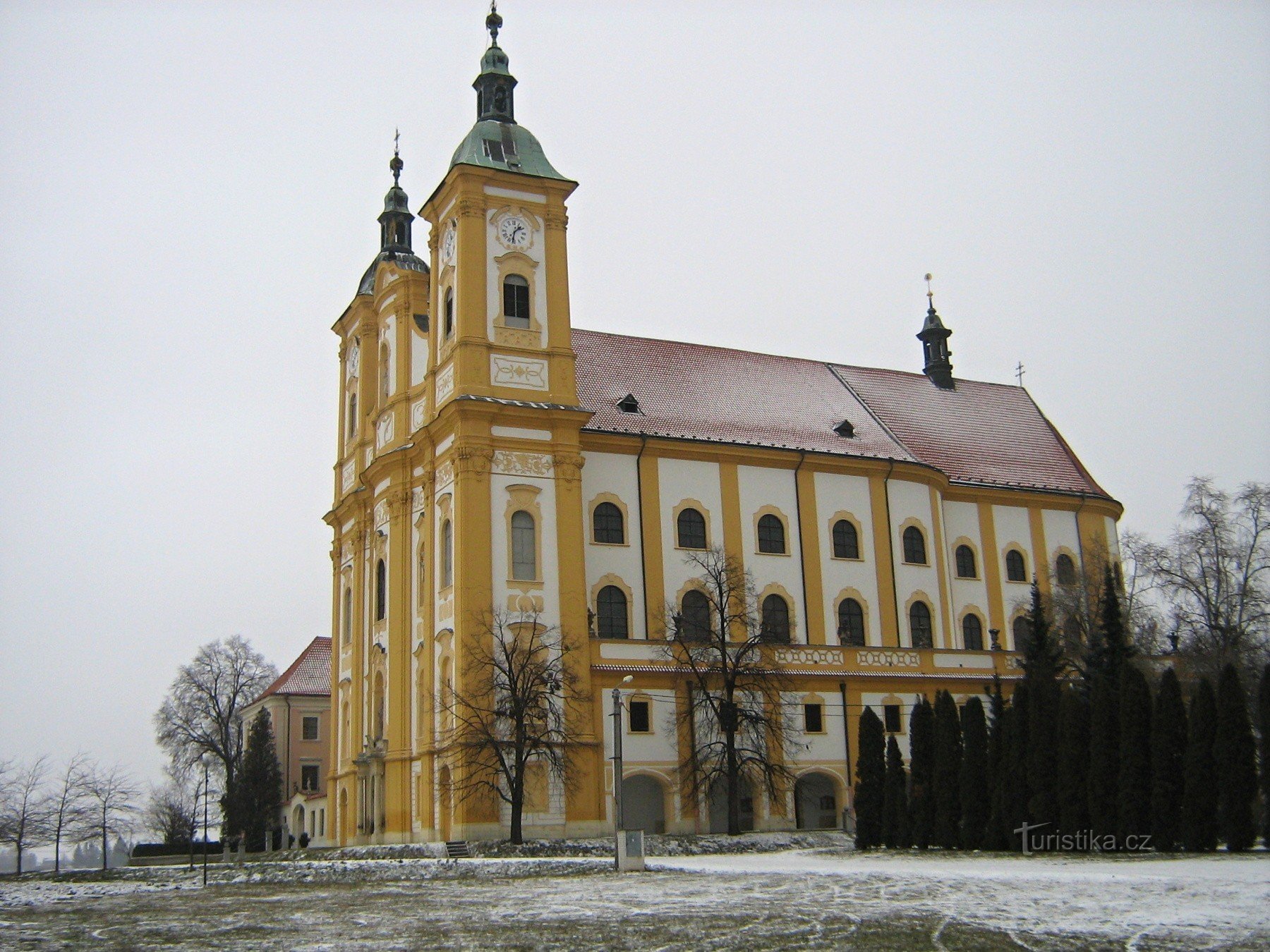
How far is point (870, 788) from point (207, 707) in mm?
48801

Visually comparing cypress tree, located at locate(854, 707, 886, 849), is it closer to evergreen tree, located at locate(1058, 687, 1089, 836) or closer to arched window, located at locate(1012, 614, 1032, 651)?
evergreen tree, located at locate(1058, 687, 1089, 836)

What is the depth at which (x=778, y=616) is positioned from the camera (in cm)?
4409

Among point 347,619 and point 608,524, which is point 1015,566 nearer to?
point 608,524

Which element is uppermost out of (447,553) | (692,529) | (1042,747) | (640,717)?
(692,529)

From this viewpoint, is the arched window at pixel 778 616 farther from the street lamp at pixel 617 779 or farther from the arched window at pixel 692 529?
the street lamp at pixel 617 779

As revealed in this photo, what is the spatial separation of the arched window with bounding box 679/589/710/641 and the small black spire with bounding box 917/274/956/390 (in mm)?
18663

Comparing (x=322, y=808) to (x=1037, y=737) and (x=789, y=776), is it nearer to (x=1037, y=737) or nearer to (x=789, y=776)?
(x=789, y=776)

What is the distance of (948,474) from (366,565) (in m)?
21.2

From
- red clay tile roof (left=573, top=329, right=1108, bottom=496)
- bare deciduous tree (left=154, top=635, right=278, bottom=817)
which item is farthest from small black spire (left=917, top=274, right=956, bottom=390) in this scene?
bare deciduous tree (left=154, top=635, right=278, bottom=817)

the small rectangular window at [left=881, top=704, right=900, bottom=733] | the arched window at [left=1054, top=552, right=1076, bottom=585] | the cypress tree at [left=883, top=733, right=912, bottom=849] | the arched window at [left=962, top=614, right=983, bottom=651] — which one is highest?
the arched window at [left=1054, top=552, right=1076, bottom=585]

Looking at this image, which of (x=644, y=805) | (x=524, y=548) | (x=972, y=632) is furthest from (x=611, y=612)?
(x=972, y=632)

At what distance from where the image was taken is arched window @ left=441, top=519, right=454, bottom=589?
129ft

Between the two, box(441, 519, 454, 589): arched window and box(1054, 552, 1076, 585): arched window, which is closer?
box(441, 519, 454, 589): arched window

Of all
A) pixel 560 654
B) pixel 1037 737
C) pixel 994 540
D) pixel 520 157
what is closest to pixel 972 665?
pixel 994 540
